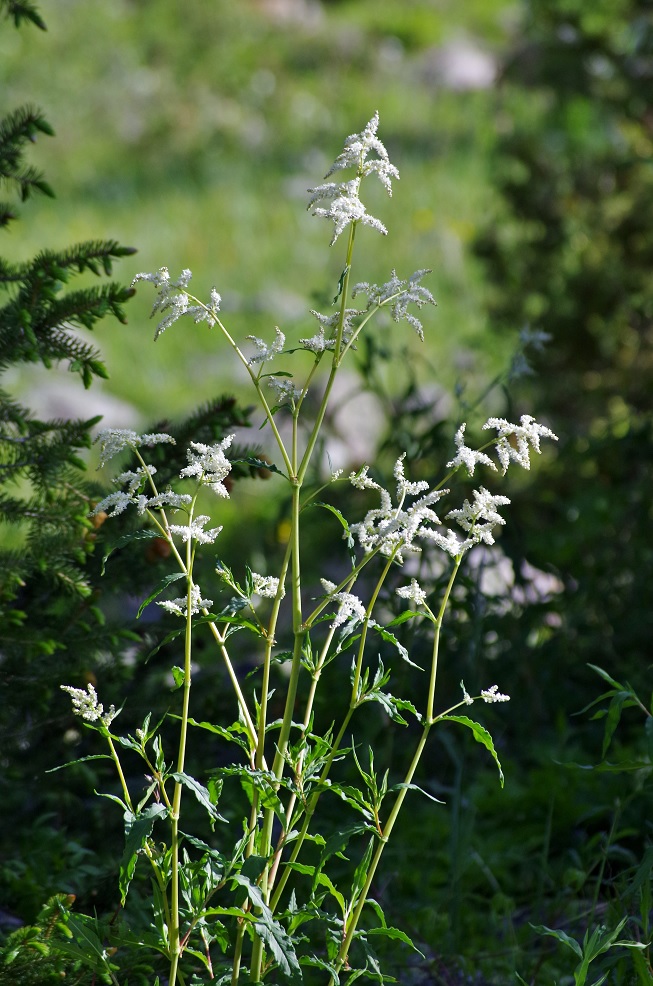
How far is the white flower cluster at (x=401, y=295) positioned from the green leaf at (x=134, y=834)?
654 mm

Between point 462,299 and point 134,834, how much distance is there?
5823 mm

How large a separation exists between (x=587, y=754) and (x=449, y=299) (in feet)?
14.5

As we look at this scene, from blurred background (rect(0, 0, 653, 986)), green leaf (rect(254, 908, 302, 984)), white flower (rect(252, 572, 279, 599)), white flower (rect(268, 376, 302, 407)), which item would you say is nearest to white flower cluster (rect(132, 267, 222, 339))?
white flower (rect(268, 376, 302, 407))

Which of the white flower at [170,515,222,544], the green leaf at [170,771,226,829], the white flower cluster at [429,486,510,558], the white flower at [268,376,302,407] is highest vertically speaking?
the white flower at [268,376,302,407]

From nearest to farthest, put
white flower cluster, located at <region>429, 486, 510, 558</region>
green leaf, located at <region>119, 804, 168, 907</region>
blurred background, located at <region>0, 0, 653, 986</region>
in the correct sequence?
green leaf, located at <region>119, 804, 168, 907</region>, white flower cluster, located at <region>429, 486, 510, 558</region>, blurred background, located at <region>0, 0, 653, 986</region>

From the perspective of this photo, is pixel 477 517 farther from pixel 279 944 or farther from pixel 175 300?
pixel 279 944

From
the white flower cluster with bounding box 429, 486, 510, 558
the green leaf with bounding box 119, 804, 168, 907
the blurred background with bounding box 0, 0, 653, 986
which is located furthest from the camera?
the blurred background with bounding box 0, 0, 653, 986

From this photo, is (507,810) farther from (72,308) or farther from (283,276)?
(283,276)

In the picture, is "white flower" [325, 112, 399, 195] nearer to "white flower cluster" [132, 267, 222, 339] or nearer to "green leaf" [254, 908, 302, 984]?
"white flower cluster" [132, 267, 222, 339]

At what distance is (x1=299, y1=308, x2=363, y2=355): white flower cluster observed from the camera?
142cm

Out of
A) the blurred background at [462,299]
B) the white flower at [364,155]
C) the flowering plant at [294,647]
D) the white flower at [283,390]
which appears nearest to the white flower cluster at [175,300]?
the flowering plant at [294,647]

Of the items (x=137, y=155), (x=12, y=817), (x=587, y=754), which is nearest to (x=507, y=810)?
(x=587, y=754)

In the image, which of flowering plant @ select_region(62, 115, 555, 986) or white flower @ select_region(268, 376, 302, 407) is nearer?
flowering plant @ select_region(62, 115, 555, 986)

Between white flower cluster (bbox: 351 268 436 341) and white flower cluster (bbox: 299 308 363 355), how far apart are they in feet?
0.13
